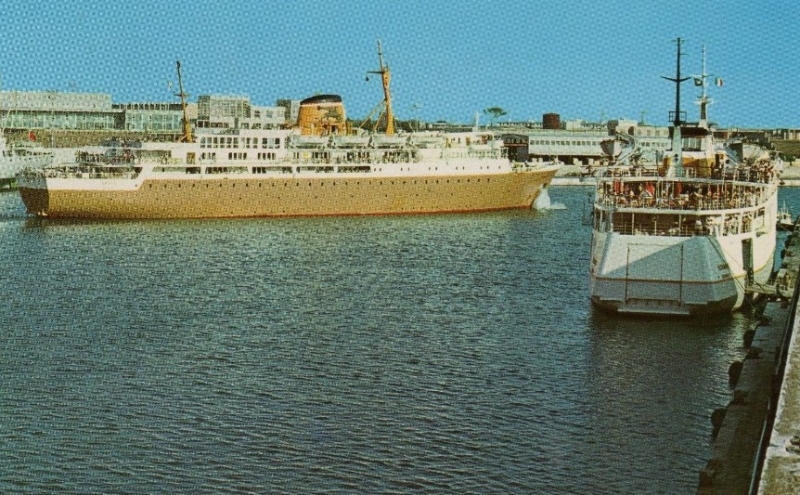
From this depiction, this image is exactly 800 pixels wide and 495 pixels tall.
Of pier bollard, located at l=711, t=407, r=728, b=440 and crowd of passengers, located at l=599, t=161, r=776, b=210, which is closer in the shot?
pier bollard, located at l=711, t=407, r=728, b=440

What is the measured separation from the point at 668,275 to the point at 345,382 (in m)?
9.19

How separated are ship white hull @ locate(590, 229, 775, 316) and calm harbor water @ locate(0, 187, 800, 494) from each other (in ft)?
1.56

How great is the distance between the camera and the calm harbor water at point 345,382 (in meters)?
16.3

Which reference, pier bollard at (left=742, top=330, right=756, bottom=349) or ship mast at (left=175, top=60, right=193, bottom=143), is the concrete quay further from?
ship mast at (left=175, top=60, right=193, bottom=143)

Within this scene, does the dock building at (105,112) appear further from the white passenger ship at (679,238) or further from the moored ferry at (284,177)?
the white passenger ship at (679,238)

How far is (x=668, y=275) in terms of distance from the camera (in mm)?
26891

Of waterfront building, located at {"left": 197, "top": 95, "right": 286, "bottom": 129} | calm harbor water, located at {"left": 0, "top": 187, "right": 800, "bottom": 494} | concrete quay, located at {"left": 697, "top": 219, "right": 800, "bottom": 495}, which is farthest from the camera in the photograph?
waterfront building, located at {"left": 197, "top": 95, "right": 286, "bottom": 129}

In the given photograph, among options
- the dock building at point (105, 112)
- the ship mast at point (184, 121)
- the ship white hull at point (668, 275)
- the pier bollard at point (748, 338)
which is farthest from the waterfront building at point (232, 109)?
the pier bollard at point (748, 338)

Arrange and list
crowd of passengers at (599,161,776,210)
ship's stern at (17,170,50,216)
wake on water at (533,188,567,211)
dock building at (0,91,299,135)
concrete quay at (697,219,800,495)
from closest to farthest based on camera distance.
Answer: concrete quay at (697,219,800,495)
crowd of passengers at (599,161,776,210)
ship's stern at (17,170,50,216)
wake on water at (533,188,567,211)
dock building at (0,91,299,135)

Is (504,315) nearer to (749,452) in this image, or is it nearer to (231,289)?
(231,289)

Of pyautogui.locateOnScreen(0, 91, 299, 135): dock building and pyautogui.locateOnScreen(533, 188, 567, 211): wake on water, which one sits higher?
pyautogui.locateOnScreen(0, 91, 299, 135): dock building

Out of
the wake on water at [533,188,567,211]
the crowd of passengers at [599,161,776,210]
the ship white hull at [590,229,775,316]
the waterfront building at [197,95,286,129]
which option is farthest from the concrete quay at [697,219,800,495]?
the waterfront building at [197,95,286,129]

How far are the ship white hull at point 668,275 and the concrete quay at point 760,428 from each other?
15.3 feet

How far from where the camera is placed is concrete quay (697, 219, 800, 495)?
11281mm
